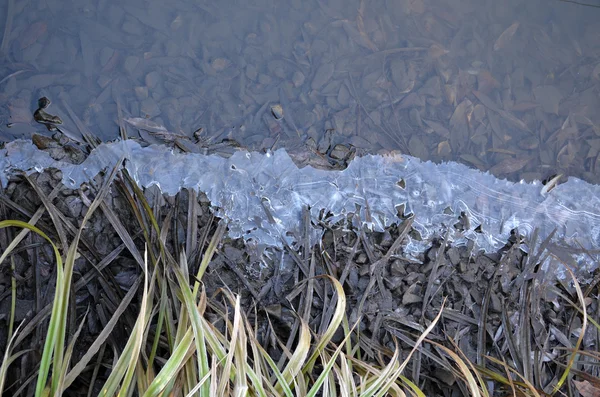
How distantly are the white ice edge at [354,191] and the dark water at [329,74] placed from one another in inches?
1.9

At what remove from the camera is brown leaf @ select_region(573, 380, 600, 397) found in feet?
3.77

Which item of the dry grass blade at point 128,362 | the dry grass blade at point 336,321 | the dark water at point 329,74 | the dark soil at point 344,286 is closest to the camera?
the dry grass blade at point 128,362

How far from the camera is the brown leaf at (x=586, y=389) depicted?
45.3 inches

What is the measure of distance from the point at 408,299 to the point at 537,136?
1.86ft

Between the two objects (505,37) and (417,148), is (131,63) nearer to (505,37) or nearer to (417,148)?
(417,148)

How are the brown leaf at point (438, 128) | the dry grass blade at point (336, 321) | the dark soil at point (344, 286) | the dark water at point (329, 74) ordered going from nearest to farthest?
the dry grass blade at point (336, 321)
the dark soil at point (344, 286)
the dark water at point (329, 74)
the brown leaf at point (438, 128)

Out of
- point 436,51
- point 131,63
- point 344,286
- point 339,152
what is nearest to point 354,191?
point 339,152

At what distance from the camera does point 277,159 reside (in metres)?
1.29

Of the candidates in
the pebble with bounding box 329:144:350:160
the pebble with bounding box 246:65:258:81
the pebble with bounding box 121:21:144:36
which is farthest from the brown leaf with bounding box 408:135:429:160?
the pebble with bounding box 121:21:144:36

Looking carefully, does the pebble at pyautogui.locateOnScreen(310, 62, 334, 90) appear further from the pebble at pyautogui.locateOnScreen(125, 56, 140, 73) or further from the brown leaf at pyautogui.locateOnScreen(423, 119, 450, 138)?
the pebble at pyautogui.locateOnScreen(125, 56, 140, 73)

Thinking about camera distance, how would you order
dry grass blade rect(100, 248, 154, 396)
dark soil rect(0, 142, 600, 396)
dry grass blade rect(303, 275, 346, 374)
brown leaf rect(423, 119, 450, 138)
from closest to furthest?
1. dry grass blade rect(100, 248, 154, 396)
2. dry grass blade rect(303, 275, 346, 374)
3. dark soil rect(0, 142, 600, 396)
4. brown leaf rect(423, 119, 450, 138)

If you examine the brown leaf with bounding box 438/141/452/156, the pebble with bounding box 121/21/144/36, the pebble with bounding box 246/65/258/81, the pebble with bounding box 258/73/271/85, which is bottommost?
the brown leaf with bounding box 438/141/452/156

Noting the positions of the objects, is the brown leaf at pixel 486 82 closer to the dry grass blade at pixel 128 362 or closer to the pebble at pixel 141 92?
the pebble at pixel 141 92

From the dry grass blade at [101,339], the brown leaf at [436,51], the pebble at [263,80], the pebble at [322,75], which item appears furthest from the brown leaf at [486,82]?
the dry grass blade at [101,339]
